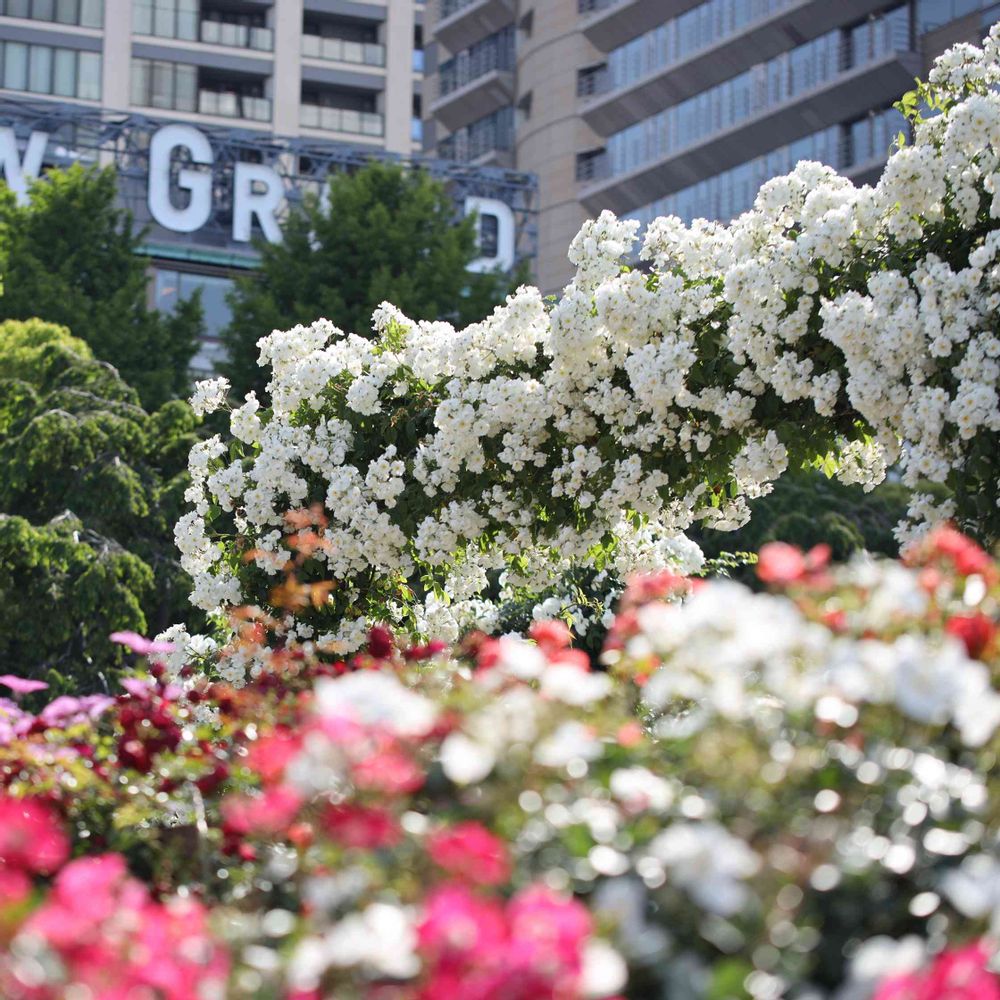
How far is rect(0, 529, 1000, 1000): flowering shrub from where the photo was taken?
2098 mm

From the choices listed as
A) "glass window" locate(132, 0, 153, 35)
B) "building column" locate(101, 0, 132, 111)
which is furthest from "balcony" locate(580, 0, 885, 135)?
"building column" locate(101, 0, 132, 111)

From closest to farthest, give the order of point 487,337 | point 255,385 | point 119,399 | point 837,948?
point 837,948
point 487,337
point 119,399
point 255,385

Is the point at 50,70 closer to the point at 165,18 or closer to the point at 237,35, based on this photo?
the point at 165,18

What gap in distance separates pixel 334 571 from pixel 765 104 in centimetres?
3061

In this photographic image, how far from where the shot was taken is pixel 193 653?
8.77 meters

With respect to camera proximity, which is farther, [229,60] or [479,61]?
[479,61]

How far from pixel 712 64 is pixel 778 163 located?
3238 mm

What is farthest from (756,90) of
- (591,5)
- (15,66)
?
(15,66)

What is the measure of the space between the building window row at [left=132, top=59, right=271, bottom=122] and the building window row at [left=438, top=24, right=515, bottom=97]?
5896 mm

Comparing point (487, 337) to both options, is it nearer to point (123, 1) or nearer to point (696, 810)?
point (696, 810)

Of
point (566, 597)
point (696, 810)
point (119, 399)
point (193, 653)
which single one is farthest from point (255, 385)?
point (696, 810)

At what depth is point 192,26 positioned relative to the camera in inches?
1806

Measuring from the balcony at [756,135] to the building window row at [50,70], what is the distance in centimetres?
1403

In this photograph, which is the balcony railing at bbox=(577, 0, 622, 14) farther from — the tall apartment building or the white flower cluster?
the white flower cluster
